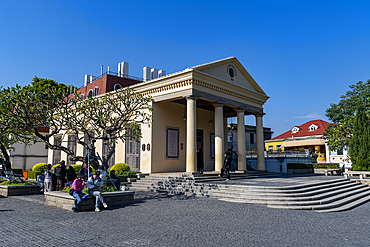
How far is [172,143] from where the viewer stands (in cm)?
1777

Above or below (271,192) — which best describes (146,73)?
above

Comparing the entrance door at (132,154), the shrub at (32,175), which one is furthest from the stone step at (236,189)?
the shrub at (32,175)

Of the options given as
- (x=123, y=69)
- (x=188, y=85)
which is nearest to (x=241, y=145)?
(x=188, y=85)

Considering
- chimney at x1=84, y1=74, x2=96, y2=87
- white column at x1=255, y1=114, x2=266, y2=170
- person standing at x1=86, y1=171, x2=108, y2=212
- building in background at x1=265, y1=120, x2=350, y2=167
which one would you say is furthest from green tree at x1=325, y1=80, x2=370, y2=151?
person standing at x1=86, y1=171, x2=108, y2=212

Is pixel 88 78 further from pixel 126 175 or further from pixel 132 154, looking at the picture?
pixel 126 175

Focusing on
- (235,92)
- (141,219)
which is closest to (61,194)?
(141,219)

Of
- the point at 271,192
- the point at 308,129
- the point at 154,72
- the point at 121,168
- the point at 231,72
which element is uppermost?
the point at 154,72

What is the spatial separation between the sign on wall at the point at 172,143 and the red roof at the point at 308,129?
29.2 m

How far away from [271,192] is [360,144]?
14.8 meters

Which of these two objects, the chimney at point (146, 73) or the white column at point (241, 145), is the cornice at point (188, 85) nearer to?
the white column at point (241, 145)

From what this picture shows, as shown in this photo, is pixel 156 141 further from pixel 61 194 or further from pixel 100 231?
pixel 100 231

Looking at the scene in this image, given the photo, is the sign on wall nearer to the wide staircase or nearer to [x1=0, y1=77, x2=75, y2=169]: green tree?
the wide staircase

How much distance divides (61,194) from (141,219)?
332 cm

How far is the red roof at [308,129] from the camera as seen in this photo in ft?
136
